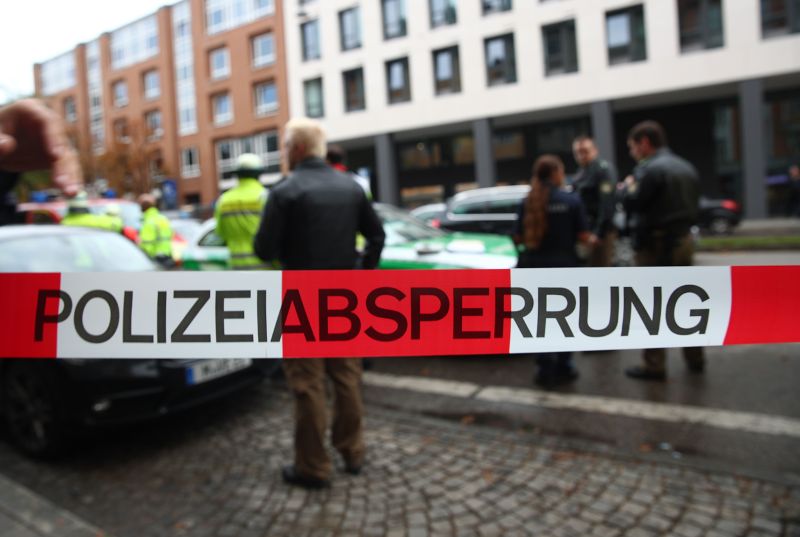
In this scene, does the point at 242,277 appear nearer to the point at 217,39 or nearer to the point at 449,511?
the point at 449,511

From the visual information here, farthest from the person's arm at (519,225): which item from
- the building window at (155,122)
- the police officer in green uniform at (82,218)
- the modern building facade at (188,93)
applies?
the building window at (155,122)

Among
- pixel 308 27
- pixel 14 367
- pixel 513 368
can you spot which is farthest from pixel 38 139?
pixel 308 27

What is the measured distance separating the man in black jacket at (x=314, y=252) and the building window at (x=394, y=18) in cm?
2717

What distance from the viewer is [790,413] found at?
13.3 ft

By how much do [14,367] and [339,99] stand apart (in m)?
28.1

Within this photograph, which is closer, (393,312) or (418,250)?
(393,312)

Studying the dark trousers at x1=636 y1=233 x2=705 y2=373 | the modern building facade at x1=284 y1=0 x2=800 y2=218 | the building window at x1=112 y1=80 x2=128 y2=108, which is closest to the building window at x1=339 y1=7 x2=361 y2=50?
the modern building facade at x1=284 y1=0 x2=800 y2=218

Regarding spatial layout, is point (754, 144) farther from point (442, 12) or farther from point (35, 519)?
point (35, 519)

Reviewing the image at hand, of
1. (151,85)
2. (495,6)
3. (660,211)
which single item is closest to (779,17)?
(495,6)

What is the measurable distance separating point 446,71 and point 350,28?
623 cm

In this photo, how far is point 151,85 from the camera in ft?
140

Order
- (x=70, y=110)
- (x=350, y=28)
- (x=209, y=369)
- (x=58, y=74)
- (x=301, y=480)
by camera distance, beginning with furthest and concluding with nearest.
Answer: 1. (x=58, y=74)
2. (x=70, y=110)
3. (x=350, y=28)
4. (x=209, y=369)
5. (x=301, y=480)

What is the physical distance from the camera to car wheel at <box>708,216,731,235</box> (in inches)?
744

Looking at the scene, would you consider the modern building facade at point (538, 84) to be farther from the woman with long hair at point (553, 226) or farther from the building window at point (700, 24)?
the woman with long hair at point (553, 226)
